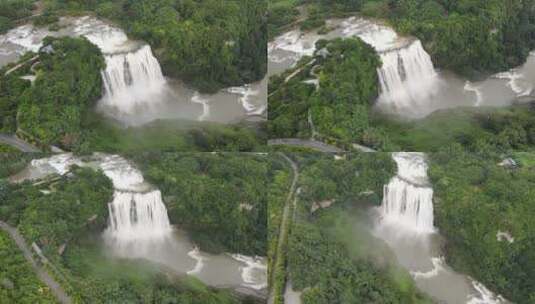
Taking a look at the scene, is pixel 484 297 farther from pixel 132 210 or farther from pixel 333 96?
pixel 132 210

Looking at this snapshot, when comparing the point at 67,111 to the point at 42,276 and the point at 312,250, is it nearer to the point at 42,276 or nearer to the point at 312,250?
the point at 42,276

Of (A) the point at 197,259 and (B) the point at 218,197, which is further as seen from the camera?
(B) the point at 218,197

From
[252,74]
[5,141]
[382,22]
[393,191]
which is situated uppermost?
[382,22]

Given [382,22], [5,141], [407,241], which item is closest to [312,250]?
[407,241]

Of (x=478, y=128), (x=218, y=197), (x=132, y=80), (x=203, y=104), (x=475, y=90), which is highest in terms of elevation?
(x=132, y=80)

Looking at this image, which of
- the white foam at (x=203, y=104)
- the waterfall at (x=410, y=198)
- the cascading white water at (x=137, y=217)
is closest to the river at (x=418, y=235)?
the waterfall at (x=410, y=198)

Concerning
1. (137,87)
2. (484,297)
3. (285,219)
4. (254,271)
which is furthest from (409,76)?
(137,87)

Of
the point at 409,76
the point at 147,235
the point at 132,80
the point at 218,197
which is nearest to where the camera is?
the point at 409,76
